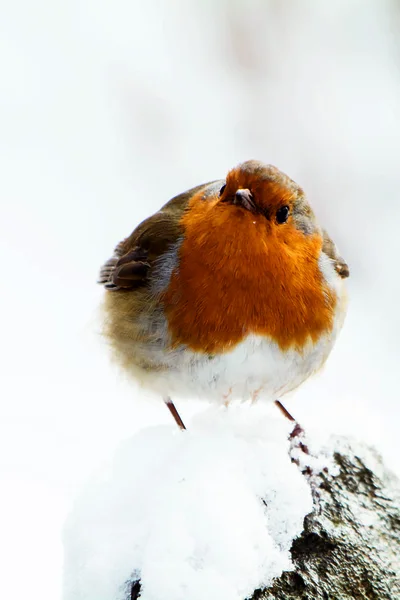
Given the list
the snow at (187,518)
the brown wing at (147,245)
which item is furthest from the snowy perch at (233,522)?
the brown wing at (147,245)

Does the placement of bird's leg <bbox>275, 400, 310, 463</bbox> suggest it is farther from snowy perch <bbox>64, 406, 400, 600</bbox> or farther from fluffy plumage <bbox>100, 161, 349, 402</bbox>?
fluffy plumage <bbox>100, 161, 349, 402</bbox>

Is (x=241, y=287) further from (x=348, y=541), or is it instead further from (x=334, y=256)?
(x=348, y=541)

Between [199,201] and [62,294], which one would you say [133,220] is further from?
[199,201]

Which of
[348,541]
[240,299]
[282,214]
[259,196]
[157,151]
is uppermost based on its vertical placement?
[259,196]

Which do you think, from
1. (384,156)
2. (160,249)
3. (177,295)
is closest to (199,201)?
(160,249)

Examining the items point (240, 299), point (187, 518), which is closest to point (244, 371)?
point (240, 299)

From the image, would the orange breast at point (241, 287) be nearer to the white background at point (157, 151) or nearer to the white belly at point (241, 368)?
the white belly at point (241, 368)

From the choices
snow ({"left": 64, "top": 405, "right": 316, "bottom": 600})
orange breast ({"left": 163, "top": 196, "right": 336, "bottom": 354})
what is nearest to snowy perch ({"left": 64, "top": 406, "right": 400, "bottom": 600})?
snow ({"left": 64, "top": 405, "right": 316, "bottom": 600})
